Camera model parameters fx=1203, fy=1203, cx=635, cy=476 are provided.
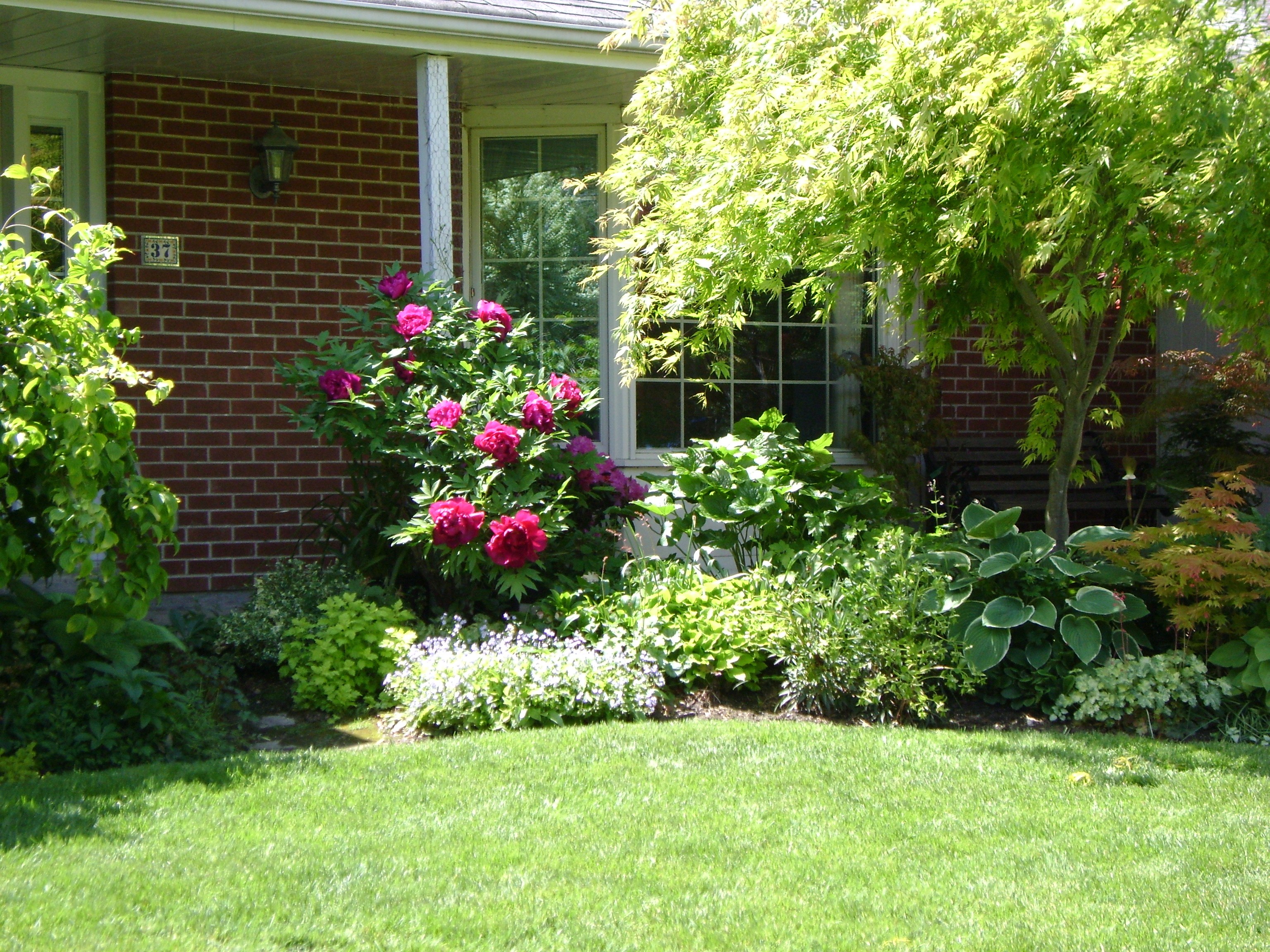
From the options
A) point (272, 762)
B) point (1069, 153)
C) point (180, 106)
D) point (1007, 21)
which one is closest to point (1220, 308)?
point (1069, 153)

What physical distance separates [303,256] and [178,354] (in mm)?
916

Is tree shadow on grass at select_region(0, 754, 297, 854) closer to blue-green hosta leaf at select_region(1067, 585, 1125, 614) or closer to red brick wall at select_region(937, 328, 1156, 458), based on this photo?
blue-green hosta leaf at select_region(1067, 585, 1125, 614)

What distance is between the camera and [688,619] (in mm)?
5293

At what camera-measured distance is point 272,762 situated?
4082mm

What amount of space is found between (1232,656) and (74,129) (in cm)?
644

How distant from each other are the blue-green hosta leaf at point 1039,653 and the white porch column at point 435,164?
329 centimetres

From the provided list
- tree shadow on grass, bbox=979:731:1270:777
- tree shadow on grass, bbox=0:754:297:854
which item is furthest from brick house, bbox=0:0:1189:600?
tree shadow on grass, bbox=979:731:1270:777

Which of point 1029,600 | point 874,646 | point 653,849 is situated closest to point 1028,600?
point 1029,600

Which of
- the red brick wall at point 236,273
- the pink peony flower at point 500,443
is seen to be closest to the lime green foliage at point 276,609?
the red brick wall at point 236,273

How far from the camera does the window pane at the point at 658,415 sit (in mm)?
7648

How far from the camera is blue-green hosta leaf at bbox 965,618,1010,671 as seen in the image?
478 cm

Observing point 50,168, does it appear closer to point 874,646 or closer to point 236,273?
point 236,273

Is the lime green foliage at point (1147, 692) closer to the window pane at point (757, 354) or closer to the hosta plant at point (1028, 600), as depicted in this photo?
the hosta plant at point (1028, 600)

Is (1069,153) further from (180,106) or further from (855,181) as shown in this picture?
(180,106)
